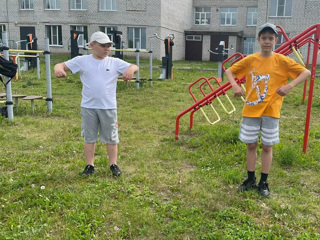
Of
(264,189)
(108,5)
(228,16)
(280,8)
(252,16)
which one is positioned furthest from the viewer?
(228,16)

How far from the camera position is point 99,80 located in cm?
362

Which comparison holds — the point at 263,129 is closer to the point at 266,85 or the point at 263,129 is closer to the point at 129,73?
the point at 266,85

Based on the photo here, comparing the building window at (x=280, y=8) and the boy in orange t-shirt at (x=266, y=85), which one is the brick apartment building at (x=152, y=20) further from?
the boy in orange t-shirt at (x=266, y=85)

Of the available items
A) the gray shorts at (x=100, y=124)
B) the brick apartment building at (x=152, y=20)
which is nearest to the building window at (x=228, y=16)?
the brick apartment building at (x=152, y=20)

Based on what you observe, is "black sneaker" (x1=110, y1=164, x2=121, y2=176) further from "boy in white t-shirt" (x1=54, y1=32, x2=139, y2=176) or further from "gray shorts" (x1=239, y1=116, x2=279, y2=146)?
"gray shorts" (x1=239, y1=116, x2=279, y2=146)

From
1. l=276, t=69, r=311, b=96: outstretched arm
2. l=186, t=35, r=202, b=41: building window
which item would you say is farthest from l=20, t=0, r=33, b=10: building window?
l=276, t=69, r=311, b=96: outstretched arm

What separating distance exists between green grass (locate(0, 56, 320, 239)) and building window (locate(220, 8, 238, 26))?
27.9m

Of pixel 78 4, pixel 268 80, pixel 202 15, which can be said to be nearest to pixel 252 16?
pixel 202 15

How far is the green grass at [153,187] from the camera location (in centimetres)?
279

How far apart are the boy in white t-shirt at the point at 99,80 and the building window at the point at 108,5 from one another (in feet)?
78.5

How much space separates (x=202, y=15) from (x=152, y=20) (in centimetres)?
987

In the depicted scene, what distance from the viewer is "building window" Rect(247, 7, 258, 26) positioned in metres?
31.1

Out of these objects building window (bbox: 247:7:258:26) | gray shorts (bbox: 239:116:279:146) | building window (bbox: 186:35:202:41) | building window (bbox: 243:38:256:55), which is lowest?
gray shorts (bbox: 239:116:279:146)

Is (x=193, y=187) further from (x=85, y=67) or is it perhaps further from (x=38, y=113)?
(x=38, y=113)
